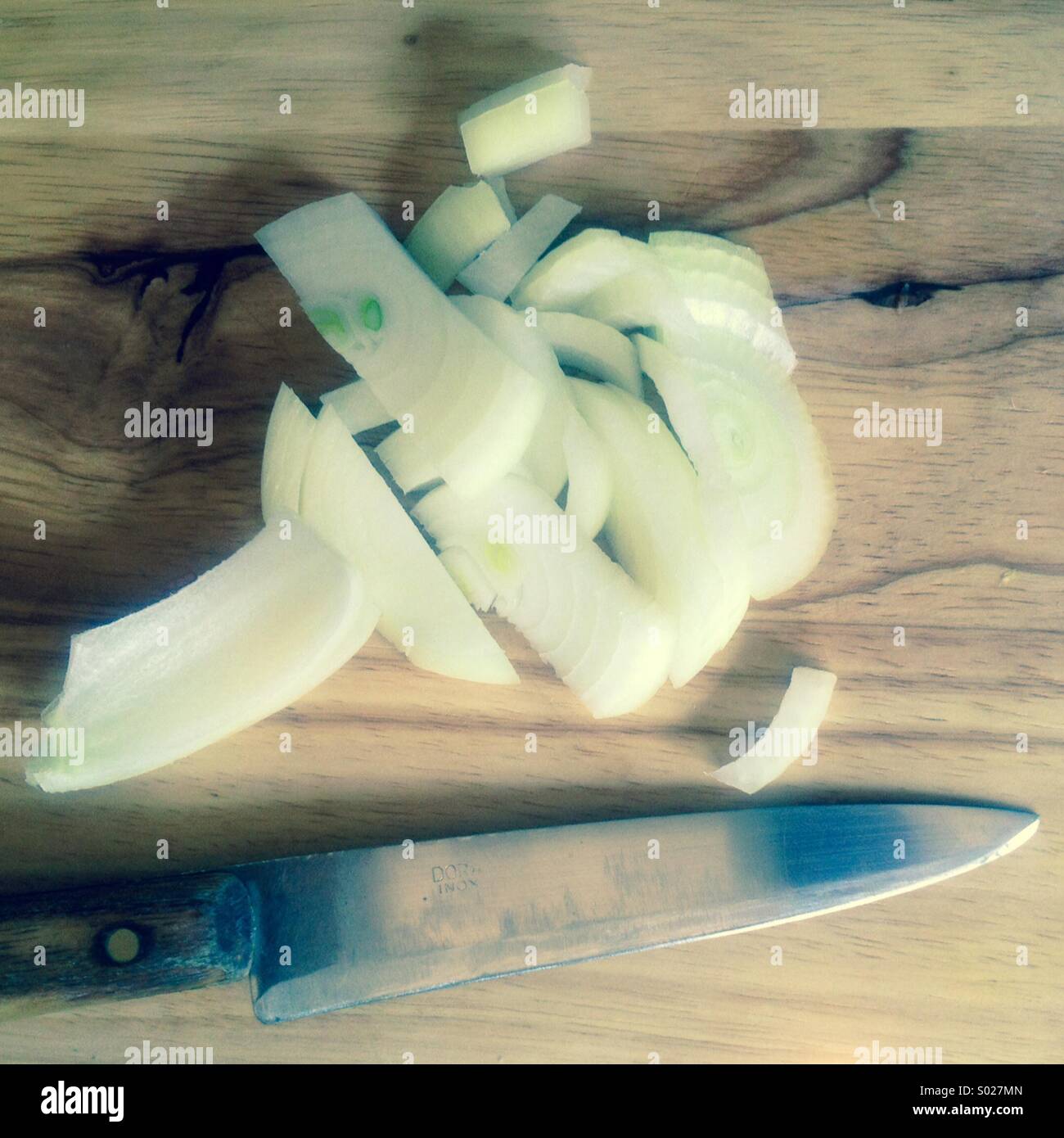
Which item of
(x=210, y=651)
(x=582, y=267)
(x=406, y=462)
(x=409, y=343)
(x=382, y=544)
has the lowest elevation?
(x=210, y=651)

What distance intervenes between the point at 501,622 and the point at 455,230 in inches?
20.1

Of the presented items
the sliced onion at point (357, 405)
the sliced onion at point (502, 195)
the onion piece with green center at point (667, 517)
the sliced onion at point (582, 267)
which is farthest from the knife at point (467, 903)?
the sliced onion at point (502, 195)

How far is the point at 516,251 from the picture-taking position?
1.24 meters

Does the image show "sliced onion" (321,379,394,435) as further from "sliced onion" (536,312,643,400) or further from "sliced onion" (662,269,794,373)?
"sliced onion" (662,269,794,373)

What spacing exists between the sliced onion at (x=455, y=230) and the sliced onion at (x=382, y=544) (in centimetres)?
24

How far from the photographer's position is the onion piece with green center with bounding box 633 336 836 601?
124 cm

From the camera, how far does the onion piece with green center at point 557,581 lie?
1.22 metres

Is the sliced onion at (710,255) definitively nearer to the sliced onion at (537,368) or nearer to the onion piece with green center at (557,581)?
the sliced onion at (537,368)

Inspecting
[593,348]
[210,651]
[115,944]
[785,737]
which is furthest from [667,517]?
[115,944]

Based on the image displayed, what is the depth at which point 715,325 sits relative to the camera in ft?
4.15

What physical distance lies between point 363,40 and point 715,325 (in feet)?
1.98

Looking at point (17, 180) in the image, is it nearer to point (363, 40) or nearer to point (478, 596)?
point (363, 40)

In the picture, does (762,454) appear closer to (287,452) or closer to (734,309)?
(734,309)

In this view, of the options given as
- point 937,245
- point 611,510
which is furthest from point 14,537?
point 937,245
